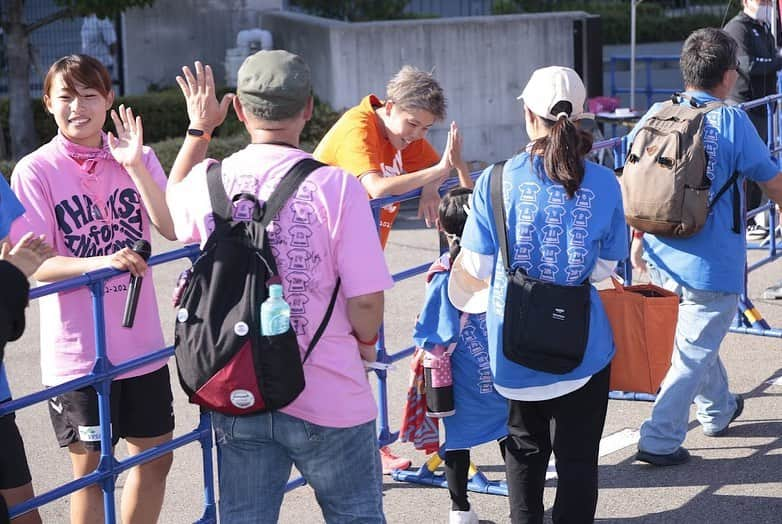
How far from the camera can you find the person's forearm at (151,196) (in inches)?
155

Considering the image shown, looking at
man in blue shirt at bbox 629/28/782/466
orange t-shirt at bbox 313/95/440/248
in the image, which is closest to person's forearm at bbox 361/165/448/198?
orange t-shirt at bbox 313/95/440/248

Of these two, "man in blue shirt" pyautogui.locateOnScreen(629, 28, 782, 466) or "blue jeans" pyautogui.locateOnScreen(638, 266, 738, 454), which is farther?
"blue jeans" pyautogui.locateOnScreen(638, 266, 738, 454)

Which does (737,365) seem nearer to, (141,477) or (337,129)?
(337,129)

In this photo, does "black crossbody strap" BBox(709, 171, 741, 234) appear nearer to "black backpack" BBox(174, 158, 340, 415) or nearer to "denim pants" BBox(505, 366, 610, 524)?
"denim pants" BBox(505, 366, 610, 524)

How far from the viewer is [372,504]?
133 inches

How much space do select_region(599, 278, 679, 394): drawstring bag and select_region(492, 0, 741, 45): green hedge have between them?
2101 cm

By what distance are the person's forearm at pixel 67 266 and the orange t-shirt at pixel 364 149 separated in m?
1.34

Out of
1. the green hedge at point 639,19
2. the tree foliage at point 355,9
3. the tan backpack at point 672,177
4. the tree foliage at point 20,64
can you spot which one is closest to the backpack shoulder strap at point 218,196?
the tan backpack at point 672,177

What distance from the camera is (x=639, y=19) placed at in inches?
1071

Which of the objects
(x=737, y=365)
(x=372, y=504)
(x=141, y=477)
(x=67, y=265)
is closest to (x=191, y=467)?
(x=141, y=477)

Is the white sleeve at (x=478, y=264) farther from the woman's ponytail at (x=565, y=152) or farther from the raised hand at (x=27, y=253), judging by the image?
the raised hand at (x=27, y=253)

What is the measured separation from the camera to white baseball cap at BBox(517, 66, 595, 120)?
396 centimetres

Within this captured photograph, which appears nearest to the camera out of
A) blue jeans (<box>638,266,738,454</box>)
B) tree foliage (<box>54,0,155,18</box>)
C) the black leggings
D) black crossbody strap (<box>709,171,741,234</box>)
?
the black leggings

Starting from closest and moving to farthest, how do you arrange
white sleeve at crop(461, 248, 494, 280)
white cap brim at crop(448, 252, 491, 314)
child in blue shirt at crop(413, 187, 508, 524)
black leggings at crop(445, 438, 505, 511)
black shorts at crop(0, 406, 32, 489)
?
black shorts at crop(0, 406, 32, 489)
white sleeve at crop(461, 248, 494, 280)
white cap brim at crop(448, 252, 491, 314)
child in blue shirt at crop(413, 187, 508, 524)
black leggings at crop(445, 438, 505, 511)
